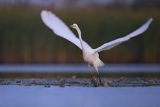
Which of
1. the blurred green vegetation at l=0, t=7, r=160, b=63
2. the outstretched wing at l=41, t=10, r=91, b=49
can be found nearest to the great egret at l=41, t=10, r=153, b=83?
the outstretched wing at l=41, t=10, r=91, b=49

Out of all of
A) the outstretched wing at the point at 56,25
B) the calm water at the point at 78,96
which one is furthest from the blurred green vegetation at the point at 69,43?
the calm water at the point at 78,96

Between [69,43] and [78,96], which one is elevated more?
[69,43]

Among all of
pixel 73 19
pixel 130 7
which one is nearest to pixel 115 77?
pixel 73 19

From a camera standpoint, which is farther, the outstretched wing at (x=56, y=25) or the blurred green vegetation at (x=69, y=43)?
the blurred green vegetation at (x=69, y=43)

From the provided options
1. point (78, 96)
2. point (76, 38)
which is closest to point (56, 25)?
point (76, 38)

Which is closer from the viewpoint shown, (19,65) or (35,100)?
(35,100)

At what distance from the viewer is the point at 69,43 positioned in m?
18.7

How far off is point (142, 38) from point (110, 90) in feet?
21.8

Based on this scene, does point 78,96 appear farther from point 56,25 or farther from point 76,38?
point 56,25

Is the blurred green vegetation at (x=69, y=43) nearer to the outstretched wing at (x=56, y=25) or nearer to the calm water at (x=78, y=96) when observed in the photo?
the outstretched wing at (x=56, y=25)

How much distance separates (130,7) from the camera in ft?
68.8

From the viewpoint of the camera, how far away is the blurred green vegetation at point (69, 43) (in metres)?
18.5

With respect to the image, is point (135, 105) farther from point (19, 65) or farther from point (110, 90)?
point (19, 65)

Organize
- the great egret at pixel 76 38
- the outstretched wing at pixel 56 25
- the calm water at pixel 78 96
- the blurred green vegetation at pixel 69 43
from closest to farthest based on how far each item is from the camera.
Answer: the calm water at pixel 78 96, the great egret at pixel 76 38, the outstretched wing at pixel 56 25, the blurred green vegetation at pixel 69 43
